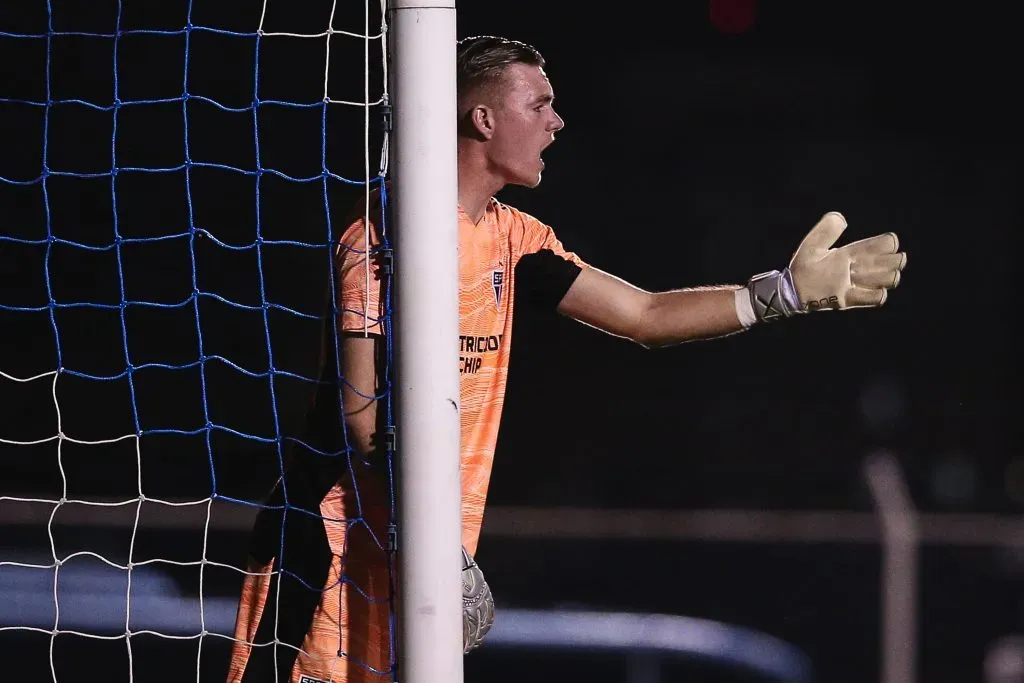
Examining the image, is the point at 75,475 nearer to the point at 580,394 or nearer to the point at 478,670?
the point at 580,394

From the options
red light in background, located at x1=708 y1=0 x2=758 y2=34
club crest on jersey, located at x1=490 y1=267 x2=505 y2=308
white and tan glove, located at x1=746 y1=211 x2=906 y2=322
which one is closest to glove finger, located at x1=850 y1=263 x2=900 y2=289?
white and tan glove, located at x1=746 y1=211 x2=906 y2=322

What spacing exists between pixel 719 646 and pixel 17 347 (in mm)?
6277

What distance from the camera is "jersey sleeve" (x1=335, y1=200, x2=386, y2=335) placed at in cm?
151

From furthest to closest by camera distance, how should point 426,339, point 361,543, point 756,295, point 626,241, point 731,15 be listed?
point 626,241 → point 731,15 → point 756,295 → point 361,543 → point 426,339

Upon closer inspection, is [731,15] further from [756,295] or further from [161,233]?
[756,295]

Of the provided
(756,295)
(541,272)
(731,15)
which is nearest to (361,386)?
(541,272)

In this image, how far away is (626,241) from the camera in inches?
396

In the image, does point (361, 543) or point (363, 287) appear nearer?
point (363, 287)

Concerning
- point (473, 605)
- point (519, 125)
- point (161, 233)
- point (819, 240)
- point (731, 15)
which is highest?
point (731, 15)

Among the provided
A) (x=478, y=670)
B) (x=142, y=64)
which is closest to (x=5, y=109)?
(x=142, y=64)

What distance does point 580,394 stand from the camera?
365 inches

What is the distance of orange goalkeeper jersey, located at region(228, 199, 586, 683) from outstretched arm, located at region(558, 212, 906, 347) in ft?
0.46

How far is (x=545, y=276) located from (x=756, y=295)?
0.31m

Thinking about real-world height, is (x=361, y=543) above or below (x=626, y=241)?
below
